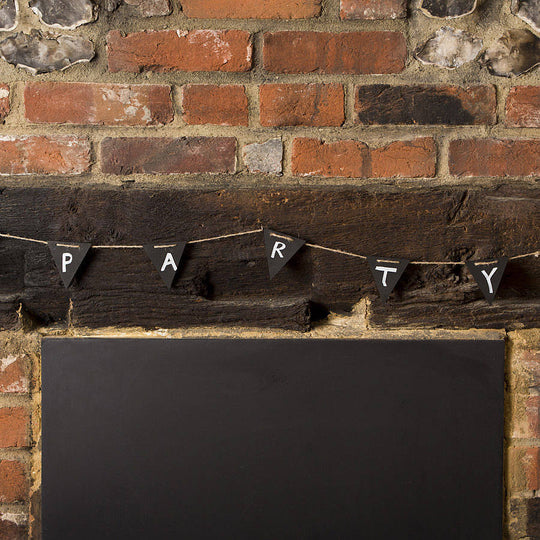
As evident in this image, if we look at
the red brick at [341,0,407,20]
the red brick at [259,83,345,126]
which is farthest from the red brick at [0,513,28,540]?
the red brick at [341,0,407,20]

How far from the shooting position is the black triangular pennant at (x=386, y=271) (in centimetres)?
100

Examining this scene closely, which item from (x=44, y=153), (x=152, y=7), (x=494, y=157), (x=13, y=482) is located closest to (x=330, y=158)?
(x=494, y=157)

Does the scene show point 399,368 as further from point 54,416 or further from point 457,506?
point 54,416

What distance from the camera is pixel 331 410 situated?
101cm

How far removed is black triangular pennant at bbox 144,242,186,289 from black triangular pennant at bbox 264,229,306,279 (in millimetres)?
166

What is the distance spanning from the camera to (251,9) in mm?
994

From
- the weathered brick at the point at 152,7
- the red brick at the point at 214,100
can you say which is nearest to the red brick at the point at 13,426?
the red brick at the point at 214,100

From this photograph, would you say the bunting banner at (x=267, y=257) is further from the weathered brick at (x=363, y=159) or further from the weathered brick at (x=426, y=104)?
the weathered brick at (x=426, y=104)

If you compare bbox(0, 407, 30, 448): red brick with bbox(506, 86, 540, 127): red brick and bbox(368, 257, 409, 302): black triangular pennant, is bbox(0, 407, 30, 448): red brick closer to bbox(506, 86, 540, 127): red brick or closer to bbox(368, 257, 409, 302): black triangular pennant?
bbox(368, 257, 409, 302): black triangular pennant

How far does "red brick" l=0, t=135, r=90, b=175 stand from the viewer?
101 cm

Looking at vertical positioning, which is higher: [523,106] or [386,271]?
[523,106]

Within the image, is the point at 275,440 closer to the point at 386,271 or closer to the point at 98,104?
the point at 386,271

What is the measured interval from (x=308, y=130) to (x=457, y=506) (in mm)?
787

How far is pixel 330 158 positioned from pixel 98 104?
18.3 inches
